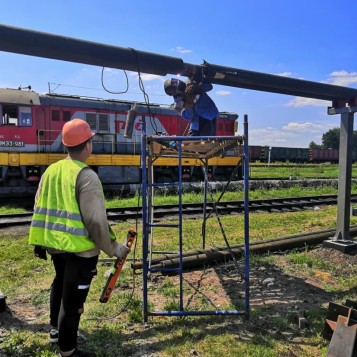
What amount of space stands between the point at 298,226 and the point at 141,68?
654 cm

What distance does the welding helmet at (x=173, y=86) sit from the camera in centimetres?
484

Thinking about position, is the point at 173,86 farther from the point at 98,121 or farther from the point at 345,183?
the point at 98,121

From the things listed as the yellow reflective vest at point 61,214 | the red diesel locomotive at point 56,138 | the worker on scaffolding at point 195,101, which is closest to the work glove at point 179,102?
the worker on scaffolding at point 195,101

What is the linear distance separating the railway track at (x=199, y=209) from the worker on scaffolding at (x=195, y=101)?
451 cm

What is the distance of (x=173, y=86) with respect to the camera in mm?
4844

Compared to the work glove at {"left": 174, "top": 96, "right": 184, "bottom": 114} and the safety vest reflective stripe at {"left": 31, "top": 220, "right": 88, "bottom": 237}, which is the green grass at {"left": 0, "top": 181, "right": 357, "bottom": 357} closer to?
the safety vest reflective stripe at {"left": 31, "top": 220, "right": 88, "bottom": 237}

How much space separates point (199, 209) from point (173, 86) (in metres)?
7.21

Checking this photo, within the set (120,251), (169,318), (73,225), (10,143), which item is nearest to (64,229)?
(73,225)

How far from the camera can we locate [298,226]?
9.55m

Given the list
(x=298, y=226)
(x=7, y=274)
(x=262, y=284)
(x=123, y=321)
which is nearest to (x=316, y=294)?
(x=262, y=284)

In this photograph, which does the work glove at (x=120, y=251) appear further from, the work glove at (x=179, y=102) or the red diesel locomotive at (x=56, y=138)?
the red diesel locomotive at (x=56, y=138)

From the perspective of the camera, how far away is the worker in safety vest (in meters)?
2.98

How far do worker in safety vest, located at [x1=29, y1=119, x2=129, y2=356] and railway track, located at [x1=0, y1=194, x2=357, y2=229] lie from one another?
631 cm

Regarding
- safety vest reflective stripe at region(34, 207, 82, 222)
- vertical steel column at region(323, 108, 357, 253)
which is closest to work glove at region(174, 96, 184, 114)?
safety vest reflective stripe at region(34, 207, 82, 222)
